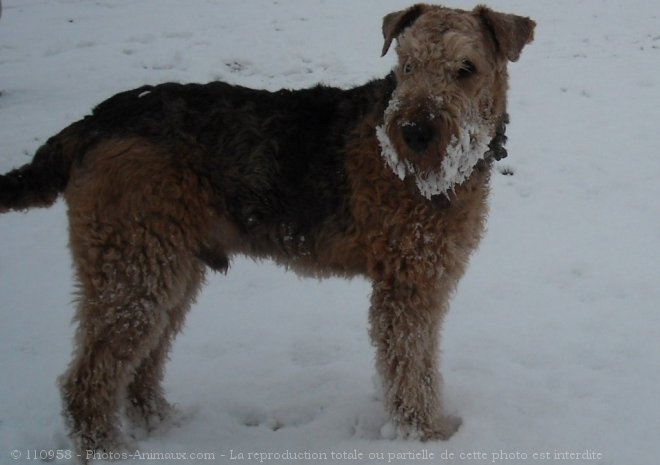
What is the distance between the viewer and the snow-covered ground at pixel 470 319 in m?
3.40

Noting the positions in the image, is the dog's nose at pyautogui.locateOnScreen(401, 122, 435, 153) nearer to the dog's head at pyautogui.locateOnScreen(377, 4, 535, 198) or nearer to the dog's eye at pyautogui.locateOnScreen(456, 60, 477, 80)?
the dog's head at pyautogui.locateOnScreen(377, 4, 535, 198)

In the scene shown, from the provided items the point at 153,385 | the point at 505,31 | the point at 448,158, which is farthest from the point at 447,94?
the point at 153,385

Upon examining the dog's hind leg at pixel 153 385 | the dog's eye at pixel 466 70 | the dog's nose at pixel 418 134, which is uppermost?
the dog's eye at pixel 466 70

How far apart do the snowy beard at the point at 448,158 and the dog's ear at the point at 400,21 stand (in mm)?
677

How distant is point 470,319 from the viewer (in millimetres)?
4492

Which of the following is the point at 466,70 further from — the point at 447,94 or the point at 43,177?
the point at 43,177

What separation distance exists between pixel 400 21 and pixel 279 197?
4.01ft

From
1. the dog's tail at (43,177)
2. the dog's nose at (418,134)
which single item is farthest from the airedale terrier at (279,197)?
the dog's nose at (418,134)

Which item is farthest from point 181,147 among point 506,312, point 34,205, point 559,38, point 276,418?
point 559,38

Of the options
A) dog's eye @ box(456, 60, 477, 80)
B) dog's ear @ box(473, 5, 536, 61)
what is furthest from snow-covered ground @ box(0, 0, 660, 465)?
dog's ear @ box(473, 5, 536, 61)

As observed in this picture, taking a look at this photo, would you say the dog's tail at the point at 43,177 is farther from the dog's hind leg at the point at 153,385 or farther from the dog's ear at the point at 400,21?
the dog's ear at the point at 400,21

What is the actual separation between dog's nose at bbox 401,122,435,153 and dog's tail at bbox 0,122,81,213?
1.72 m

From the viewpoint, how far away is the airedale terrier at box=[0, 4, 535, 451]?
304 centimetres

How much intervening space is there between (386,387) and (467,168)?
128 cm
